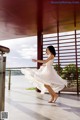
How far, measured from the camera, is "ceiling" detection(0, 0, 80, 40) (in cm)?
538

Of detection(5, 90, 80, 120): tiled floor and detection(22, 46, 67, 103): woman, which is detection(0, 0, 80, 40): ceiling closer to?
detection(22, 46, 67, 103): woman

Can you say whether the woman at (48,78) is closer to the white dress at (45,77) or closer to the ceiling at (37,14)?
the white dress at (45,77)

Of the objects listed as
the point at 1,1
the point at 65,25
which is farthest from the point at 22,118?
the point at 65,25

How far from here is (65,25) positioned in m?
7.52

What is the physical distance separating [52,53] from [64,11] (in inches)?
59.8

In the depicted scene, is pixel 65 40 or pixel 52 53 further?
pixel 65 40

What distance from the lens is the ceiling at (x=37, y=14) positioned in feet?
17.7

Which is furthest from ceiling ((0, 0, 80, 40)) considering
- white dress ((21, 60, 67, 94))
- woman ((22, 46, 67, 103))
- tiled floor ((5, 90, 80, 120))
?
tiled floor ((5, 90, 80, 120))

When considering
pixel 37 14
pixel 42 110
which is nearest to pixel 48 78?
pixel 42 110

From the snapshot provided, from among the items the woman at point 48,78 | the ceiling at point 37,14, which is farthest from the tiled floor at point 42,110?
the ceiling at point 37,14

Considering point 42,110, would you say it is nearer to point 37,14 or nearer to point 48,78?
point 48,78

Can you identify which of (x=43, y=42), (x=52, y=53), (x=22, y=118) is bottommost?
(x=22, y=118)

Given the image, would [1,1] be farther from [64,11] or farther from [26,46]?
[26,46]

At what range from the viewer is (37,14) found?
20.5ft
